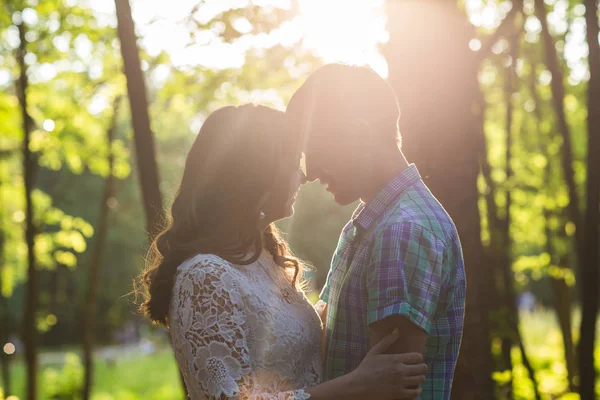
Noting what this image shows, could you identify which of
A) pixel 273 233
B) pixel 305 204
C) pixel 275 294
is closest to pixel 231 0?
pixel 273 233

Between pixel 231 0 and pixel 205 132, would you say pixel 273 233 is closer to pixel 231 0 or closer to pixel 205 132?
pixel 205 132

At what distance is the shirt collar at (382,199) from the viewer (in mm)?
2857

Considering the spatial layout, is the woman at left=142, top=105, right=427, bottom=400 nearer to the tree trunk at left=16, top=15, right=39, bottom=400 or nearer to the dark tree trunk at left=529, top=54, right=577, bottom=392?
the tree trunk at left=16, top=15, right=39, bottom=400

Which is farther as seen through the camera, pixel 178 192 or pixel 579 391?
pixel 579 391

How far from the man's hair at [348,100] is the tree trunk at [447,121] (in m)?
1.31

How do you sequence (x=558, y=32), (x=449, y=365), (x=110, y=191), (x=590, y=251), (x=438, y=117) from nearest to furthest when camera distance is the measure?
(x=449, y=365), (x=438, y=117), (x=590, y=251), (x=558, y=32), (x=110, y=191)

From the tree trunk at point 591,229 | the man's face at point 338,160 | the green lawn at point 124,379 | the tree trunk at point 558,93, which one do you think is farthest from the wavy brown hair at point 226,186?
the green lawn at point 124,379

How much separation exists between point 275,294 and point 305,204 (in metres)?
24.0

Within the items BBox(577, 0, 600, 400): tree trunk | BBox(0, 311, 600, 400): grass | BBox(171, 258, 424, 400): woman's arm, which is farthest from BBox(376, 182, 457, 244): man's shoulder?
BBox(0, 311, 600, 400): grass

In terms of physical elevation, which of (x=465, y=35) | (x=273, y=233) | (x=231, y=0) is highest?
(x=231, y=0)

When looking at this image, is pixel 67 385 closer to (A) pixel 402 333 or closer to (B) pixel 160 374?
(B) pixel 160 374

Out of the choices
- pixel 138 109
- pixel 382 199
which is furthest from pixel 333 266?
pixel 138 109

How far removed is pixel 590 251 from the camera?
605 centimetres

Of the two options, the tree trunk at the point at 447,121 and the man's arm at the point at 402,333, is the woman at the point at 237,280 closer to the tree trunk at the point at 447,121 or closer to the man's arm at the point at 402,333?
the man's arm at the point at 402,333
